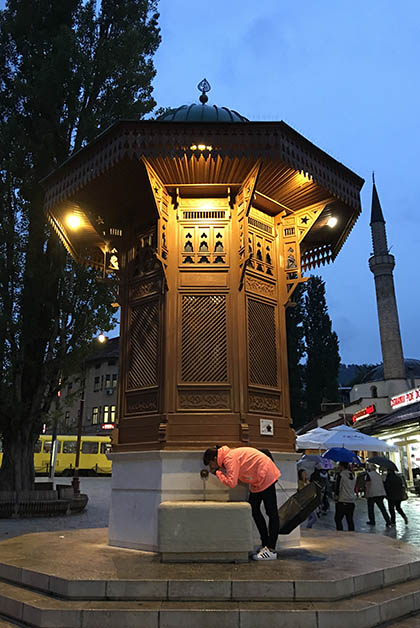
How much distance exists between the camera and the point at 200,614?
4.43 meters

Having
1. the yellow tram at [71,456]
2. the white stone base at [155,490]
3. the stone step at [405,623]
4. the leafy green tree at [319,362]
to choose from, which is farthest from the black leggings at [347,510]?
the leafy green tree at [319,362]

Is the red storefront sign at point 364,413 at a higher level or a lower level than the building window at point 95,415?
lower

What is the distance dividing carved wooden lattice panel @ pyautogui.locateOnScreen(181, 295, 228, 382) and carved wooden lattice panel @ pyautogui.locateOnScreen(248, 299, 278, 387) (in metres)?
0.42

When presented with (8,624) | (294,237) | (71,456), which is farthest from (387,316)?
(8,624)

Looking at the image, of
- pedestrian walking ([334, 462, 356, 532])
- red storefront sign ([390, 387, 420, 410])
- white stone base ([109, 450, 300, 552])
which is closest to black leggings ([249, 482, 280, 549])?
white stone base ([109, 450, 300, 552])

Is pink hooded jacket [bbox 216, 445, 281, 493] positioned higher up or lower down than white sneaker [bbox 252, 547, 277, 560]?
higher up

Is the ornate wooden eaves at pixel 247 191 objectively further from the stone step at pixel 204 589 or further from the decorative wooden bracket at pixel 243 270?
the stone step at pixel 204 589

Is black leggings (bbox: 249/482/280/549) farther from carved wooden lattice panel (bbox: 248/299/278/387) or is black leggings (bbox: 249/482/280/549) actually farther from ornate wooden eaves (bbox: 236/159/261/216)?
ornate wooden eaves (bbox: 236/159/261/216)

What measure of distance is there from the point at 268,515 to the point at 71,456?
107 ft

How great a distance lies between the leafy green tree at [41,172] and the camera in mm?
16078

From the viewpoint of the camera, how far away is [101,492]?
25562mm

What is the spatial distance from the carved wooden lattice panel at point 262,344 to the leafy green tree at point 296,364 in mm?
37601

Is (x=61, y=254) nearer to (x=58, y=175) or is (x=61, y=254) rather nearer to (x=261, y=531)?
(x=58, y=175)

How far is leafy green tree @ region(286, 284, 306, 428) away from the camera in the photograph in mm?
46188
